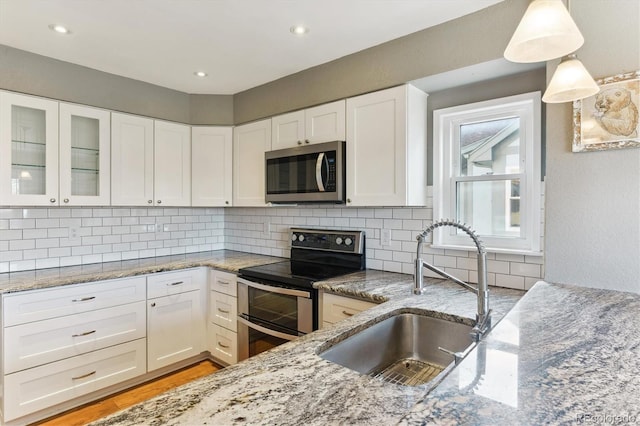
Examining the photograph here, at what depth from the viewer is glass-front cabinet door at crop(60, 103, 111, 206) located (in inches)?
99.0

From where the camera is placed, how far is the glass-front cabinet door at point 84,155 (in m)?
2.52

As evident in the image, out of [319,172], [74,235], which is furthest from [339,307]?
[74,235]

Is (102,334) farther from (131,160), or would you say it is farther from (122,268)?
(131,160)

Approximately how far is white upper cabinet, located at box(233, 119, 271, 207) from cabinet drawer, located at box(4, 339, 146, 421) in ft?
4.68

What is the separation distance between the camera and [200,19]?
78.5 inches

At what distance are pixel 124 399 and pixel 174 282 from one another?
0.86 m

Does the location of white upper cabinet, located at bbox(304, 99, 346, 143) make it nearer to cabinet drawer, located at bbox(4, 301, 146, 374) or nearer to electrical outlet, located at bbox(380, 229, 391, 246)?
electrical outlet, located at bbox(380, 229, 391, 246)

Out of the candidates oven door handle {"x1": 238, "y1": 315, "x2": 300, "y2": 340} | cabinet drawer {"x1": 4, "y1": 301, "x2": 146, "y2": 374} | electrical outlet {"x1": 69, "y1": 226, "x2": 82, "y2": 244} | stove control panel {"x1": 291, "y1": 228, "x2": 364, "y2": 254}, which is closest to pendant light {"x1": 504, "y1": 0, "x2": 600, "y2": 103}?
stove control panel {"x1": 291, "y1": 228, "x2": 364, "y2": 254}

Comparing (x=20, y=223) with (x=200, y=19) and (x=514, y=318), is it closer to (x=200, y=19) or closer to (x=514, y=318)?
(x=200, y=19)

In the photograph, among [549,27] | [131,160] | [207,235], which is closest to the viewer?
[549,27]

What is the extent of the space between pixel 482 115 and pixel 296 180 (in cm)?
134

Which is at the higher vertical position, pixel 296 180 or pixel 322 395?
pixel 296 180

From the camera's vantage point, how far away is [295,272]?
250cm

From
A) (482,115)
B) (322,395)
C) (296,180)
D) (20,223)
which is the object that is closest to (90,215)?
(20,223)
